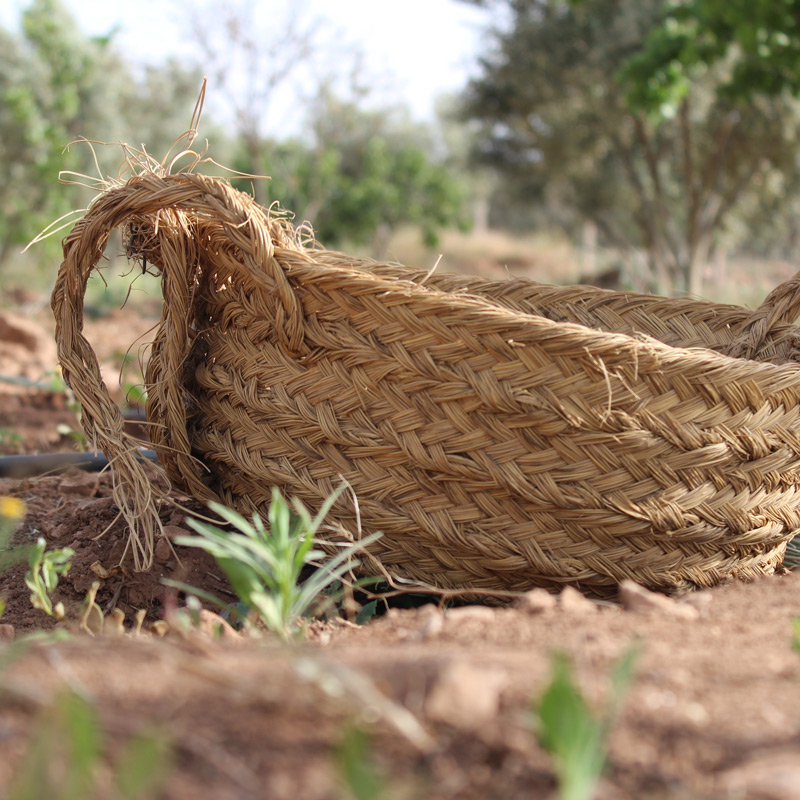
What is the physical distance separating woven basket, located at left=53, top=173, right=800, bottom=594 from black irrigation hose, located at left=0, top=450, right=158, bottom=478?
0.60 metres

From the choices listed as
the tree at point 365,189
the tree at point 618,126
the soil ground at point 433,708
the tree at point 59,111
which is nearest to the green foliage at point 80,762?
the soil ground at point 433,708

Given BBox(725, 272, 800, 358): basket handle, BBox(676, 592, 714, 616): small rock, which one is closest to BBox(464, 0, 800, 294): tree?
BBox(725, 272, 800, 358): basket handle

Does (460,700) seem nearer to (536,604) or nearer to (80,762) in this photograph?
(80,762)

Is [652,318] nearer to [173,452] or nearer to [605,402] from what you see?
[605,402]

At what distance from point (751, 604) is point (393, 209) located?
38.3 feet

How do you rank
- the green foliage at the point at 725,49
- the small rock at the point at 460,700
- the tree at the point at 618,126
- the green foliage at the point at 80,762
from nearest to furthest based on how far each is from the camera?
the green foliage at the point at 80,762, the small rock at the point at 460,700, the green foliage at the point at 725,49, the tree at the point at 618,126

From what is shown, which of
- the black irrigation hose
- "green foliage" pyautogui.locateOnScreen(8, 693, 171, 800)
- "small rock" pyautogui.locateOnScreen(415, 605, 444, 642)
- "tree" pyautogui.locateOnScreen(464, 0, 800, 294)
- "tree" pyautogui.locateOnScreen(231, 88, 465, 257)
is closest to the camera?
"green foliage" pyautogui.locateOnScreen(8, 693, 171, 800)

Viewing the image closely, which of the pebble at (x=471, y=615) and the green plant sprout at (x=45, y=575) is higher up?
the pebble at (x=471, y=615)

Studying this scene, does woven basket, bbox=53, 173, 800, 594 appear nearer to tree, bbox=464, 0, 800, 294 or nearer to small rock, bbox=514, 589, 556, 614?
small rock, bbox=514, 589, 556, 614

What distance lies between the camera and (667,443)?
3.66 feet

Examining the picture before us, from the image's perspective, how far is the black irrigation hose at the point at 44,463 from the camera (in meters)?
1.82

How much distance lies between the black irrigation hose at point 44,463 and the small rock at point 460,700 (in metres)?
1.41

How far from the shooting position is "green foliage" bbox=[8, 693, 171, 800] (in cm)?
43

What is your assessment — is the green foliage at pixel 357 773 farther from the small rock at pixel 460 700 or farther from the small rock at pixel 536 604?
the small rock at pixel 536 604
